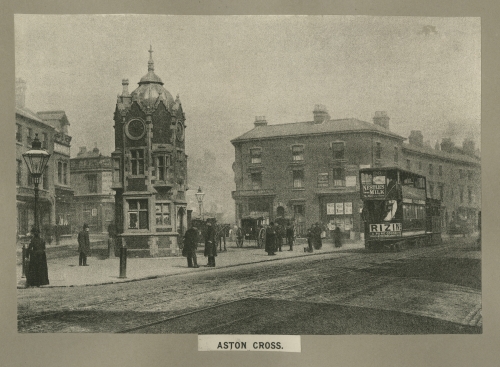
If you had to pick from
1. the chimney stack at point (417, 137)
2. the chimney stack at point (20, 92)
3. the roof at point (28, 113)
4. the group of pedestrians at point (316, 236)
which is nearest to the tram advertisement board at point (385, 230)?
the group of pedestrians at point (316, 236)

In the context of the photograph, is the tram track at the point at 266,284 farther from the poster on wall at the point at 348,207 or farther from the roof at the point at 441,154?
the roof at the point at 441,154

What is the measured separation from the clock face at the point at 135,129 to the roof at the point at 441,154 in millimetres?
3337

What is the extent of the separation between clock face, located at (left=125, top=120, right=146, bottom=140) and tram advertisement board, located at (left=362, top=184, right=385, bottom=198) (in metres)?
2.95

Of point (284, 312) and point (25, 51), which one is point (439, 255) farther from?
point (25, 51)

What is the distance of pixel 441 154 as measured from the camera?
7.77 metres

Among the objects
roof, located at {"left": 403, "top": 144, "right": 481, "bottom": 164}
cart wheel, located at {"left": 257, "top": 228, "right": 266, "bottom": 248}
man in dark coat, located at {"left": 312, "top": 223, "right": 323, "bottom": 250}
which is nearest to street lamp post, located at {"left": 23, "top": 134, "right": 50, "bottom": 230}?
cart wheel, located at {"left": 257, "top": 228, "right": 266, "bottom": 248}

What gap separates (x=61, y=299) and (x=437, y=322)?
176 inches

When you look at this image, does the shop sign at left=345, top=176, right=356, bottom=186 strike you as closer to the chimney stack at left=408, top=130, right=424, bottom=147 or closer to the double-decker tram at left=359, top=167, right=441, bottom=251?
the double-decker tram at left=359, top=167, right=441, bottom=251

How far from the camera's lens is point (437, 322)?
745 centimetres

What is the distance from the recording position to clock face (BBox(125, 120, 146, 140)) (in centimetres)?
797

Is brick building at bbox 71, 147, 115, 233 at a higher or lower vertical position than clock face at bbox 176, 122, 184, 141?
→ lower

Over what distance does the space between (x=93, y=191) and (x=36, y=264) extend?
1.12m

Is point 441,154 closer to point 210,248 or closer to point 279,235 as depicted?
point 279,235

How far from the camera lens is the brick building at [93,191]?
7.84m
